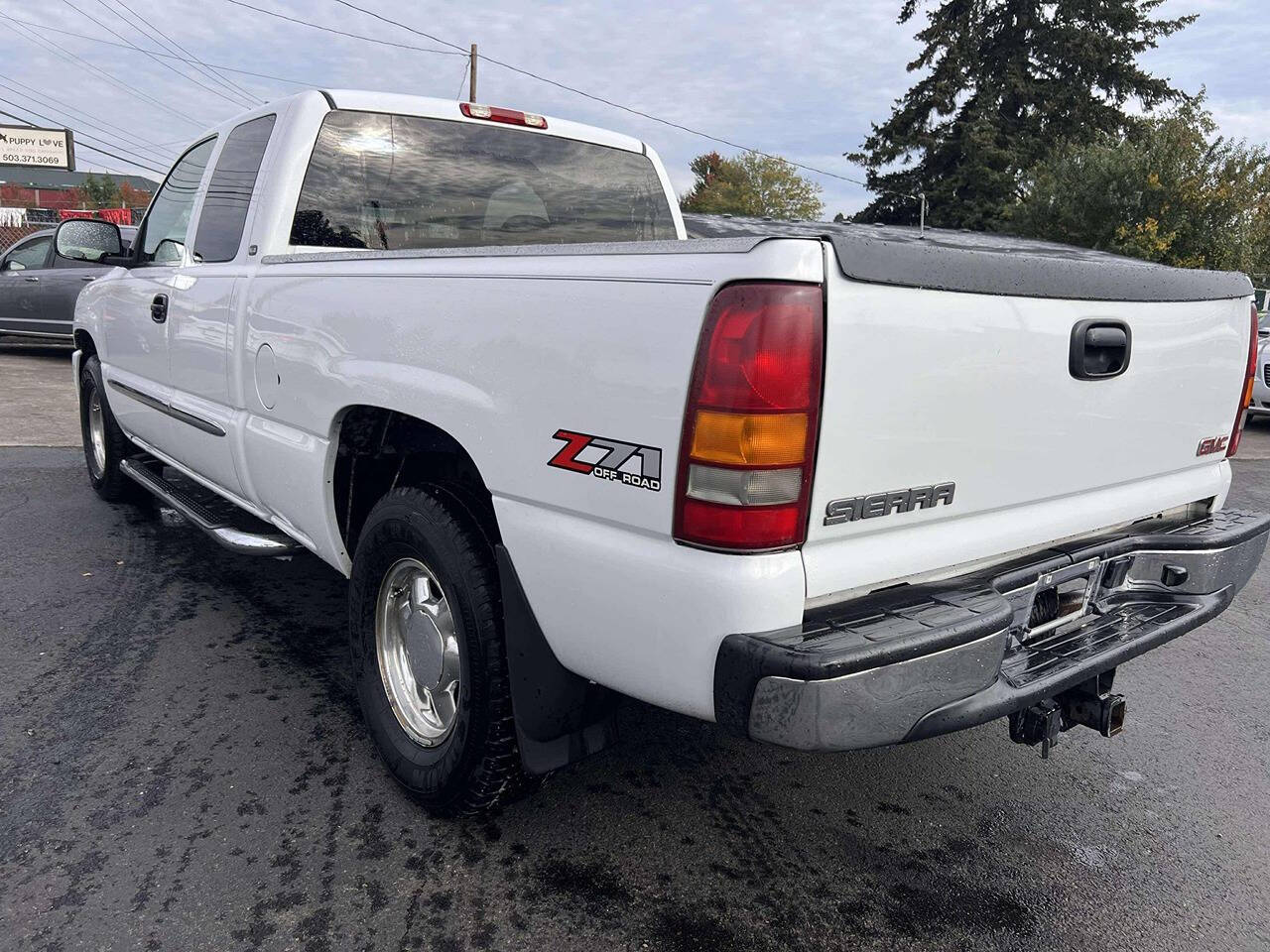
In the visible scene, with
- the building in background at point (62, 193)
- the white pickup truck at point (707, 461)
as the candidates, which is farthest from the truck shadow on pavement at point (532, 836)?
the building in background at point (62, 193)

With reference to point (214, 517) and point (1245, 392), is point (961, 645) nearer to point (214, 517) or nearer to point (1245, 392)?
point (1245, 392)

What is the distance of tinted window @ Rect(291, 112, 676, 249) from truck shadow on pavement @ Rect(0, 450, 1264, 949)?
167cm

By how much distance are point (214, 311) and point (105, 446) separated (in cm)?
259

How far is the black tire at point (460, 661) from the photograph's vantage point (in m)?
2.28

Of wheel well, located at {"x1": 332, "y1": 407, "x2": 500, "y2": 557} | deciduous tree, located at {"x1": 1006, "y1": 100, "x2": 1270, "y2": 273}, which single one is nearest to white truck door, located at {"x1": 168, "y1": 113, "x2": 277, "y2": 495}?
wheel well, located at {"x1": 332, "y1": 407, "x2": 500, "y2": 557}

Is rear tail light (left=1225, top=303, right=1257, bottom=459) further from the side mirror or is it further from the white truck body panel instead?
the side mirror

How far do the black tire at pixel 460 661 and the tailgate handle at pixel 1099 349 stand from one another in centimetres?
148

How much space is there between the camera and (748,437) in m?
1.74

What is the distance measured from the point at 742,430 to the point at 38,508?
18.0ft

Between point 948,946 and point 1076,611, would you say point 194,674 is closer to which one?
point 948,946

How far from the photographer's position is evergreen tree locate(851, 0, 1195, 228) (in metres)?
36.2

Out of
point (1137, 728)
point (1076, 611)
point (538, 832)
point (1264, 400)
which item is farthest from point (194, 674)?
point (1264, 400)

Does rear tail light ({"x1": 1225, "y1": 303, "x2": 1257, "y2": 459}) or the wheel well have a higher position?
rear tail light ({"x1": 1225, "y1": 303, "x2": 1257, "y2": 459})

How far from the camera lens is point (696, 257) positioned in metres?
1.77
